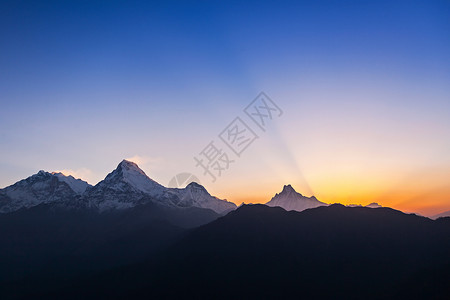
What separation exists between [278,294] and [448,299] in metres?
89.1

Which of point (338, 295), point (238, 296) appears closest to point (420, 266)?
point (338, 295)

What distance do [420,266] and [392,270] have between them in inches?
665

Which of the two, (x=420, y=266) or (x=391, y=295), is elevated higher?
(x=420, y=266)

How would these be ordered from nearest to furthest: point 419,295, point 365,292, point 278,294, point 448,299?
point 448,299 < point 419,295 < point 365,292 < point 278,294

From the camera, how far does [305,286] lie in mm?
197250

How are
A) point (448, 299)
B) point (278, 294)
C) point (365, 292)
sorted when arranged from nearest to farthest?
point (448, 299), point (365, 292), point (278, 294)

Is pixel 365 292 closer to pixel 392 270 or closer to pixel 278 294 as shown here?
pixel 392 270

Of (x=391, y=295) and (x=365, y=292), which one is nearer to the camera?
(x=391, y=295)

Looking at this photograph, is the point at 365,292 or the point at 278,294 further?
the point at 278,294

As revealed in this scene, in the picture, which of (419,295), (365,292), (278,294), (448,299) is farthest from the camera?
(278,294)

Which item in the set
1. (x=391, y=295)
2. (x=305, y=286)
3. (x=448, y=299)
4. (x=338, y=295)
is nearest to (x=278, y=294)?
(x=305, y=286)

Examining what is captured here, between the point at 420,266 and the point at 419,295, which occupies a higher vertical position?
the point at 420,266

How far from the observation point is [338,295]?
183500mm

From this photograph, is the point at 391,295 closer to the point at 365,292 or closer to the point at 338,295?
the point at 365,292
